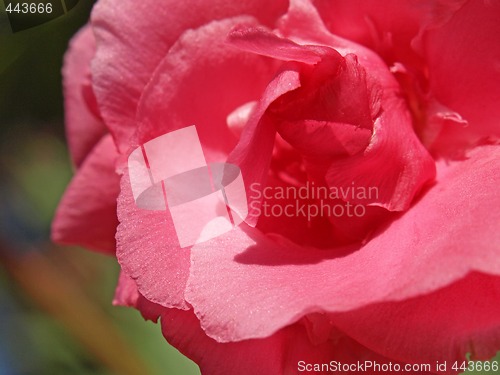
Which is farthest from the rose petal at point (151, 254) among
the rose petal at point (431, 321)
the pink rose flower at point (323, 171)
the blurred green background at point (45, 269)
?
the blurred green background at point (45, 269)

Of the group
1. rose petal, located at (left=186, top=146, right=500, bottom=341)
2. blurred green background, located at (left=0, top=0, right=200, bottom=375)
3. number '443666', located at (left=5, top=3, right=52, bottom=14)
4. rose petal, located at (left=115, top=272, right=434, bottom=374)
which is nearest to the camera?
rose petal, located at (left=186, top=146, right=500, bottom=341)

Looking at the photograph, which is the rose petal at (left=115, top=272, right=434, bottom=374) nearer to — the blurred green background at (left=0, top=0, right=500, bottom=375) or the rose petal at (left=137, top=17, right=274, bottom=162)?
the rose petal at (left=137, top=17, right=274, bottom=162)

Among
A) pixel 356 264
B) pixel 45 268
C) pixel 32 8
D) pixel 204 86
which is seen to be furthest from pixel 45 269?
pixel 356 264

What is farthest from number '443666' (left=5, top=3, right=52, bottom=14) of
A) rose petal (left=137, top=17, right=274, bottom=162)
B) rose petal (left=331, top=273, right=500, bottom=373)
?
rose petal (left=331, top=273, right=500, bottom=373)

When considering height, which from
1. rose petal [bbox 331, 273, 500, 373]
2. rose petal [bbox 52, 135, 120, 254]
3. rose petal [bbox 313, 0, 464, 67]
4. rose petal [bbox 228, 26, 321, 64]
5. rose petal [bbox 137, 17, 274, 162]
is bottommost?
rose petal [bbox 52, 135, 120, 254]

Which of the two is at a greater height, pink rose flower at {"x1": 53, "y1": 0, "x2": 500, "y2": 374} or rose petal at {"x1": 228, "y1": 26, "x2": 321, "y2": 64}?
rose petal at {"x1": 228, "y1": 26, "x2": 321, "y2": 64}

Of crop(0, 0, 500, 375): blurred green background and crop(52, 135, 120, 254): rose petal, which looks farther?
crop(0, 0, 500, 375): blurred green background

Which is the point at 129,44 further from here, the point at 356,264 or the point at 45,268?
the point at 45,268

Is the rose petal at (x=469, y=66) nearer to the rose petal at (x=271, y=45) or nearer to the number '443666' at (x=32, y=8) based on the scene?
the rose petal at (x=271, y=45)
